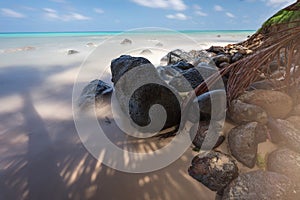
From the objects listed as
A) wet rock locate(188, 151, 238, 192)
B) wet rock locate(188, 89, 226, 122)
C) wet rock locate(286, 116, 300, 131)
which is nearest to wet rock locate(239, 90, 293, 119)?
wet rock locate(286, 116, 300, 131)

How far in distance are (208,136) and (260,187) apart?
0.70 meters

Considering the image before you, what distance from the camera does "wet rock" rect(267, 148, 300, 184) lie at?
157 cm

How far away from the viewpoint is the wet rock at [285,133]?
1788 mm

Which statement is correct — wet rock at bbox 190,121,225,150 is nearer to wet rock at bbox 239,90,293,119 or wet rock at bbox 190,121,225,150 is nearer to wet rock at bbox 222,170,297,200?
wet rock at bbox 222,170,297,200

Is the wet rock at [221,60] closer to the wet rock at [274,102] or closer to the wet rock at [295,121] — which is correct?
the wet rock at [274,102]

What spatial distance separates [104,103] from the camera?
332cm

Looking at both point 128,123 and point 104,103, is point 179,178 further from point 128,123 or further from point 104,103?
point 104,103

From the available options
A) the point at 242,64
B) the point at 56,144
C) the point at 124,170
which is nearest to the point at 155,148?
the point at 124,170

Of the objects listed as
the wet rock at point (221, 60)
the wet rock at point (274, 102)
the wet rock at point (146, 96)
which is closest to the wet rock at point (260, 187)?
the wet rock at point (274, 102)

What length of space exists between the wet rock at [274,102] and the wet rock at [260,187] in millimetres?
925

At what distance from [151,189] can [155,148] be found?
0.54 m

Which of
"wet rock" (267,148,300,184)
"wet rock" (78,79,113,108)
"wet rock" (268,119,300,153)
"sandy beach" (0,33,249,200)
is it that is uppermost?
"wet rock" (268,119,300,153)

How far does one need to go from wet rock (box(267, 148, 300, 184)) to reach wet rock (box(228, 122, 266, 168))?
Result: 148 mm

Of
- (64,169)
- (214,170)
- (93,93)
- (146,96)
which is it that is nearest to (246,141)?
(214,170)
